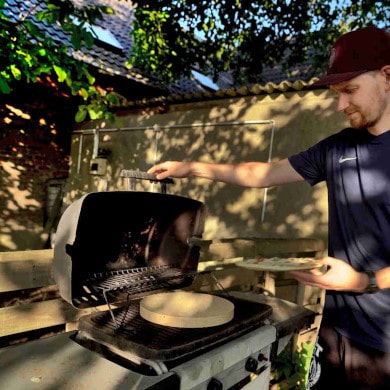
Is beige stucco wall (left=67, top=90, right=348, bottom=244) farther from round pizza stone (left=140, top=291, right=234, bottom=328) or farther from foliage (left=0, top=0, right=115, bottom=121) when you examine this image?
round pizza stone (left=140, top=291, right=234, bottom=328)

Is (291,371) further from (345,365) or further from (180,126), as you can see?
(180,126)

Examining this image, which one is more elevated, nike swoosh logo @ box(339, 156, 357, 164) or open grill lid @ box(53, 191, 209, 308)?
nike swoosh logo @ box(339, 156, 357, 164)

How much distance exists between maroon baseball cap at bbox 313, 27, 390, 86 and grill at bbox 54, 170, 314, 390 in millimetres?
1046

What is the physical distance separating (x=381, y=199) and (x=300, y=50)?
31.9 ft

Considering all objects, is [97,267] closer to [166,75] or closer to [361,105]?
[361,105]

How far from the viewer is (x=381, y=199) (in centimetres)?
168

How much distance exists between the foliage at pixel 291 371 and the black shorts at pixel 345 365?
5.32 feet

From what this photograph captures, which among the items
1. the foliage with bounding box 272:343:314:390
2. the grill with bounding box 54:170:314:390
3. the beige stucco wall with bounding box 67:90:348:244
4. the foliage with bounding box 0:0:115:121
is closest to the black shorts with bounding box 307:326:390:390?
the grill with bounding box 54:170:314:390

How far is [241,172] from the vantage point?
238 centimetres

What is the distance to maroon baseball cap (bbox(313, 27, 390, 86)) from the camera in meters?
1.67

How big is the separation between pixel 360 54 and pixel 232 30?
28.1 feet

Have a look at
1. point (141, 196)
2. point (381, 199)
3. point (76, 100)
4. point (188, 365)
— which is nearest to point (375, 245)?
point (381, 199)

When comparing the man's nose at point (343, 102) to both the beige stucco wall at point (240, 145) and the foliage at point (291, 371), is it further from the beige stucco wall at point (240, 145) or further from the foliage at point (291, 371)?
the beige stucco wall at point (240, 145)

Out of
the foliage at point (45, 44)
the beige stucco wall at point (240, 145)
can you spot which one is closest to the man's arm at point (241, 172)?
the foliage at point (45, 44)
